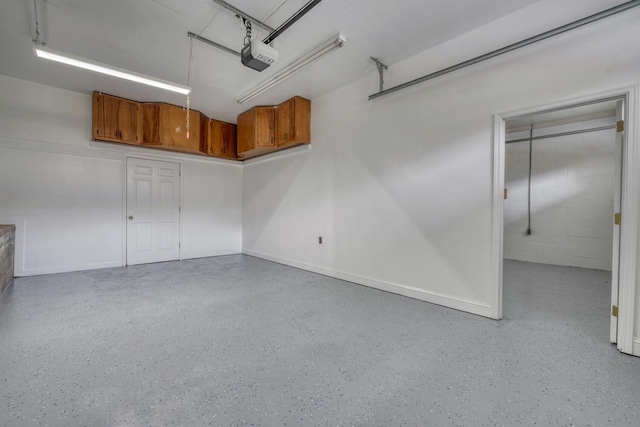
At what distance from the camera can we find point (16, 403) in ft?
4.78

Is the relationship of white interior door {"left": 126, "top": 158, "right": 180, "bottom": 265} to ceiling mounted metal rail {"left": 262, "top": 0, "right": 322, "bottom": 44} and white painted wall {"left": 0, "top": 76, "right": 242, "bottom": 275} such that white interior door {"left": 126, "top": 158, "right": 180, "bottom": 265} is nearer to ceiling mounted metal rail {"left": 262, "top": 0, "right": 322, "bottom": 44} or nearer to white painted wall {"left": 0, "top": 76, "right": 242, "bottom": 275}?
white painted wall {"left": 0, "top": 76, "right": 242, "bottom": 275}

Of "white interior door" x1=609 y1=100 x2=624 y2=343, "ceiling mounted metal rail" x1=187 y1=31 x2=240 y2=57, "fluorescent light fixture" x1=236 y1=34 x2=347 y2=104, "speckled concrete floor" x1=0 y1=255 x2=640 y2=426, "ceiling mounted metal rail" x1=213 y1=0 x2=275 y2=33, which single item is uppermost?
"ceiling mounted metal rail" x1=187 y1=31 x2=240 y2=57

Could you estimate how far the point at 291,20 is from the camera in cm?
251

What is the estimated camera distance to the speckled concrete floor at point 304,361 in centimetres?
142

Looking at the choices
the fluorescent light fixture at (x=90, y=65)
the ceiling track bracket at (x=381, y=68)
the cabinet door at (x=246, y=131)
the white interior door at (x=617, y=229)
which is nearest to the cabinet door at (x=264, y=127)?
the cabinet door at (x=246, y=131)

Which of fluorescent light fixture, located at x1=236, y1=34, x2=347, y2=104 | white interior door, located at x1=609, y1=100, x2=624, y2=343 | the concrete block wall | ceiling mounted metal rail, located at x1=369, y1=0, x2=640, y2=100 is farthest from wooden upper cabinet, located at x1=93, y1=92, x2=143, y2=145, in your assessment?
the concrete block wall

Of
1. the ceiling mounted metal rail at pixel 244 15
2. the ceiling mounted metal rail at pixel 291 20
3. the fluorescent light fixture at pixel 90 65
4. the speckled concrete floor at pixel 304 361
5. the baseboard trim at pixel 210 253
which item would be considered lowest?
the speckled concrete floor at pixel 304 361

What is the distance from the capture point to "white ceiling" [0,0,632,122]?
8.20ft

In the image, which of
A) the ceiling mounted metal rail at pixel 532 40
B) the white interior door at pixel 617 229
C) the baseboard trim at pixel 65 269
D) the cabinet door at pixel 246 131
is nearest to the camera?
the ceiling mounted metal rail at pixel 532 40

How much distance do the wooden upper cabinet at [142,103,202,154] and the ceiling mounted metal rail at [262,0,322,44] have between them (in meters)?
3.02

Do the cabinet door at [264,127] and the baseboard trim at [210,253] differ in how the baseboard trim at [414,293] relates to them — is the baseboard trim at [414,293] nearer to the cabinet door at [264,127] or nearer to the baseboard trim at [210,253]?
the cabinet door at [264,127]

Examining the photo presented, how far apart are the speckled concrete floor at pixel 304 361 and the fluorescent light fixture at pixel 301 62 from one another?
9.20ft

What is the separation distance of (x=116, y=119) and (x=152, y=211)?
5.99ft

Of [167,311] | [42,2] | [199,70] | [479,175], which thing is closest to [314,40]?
[199,70]
